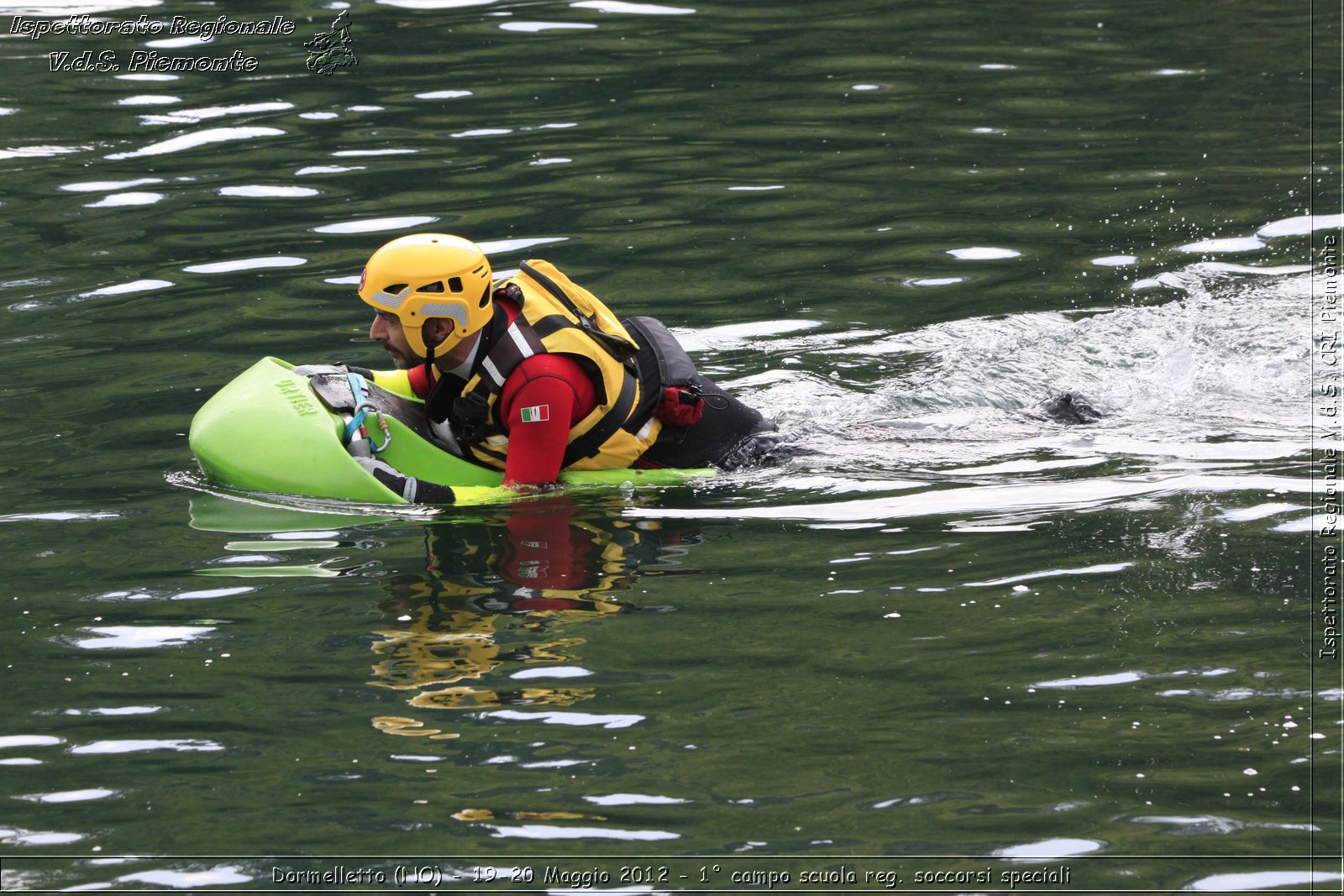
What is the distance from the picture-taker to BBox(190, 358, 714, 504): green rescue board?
7672 millimetres

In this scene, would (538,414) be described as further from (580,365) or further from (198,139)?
(198,139)

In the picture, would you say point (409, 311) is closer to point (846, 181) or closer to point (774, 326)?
point (774, 326)

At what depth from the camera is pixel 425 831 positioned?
4.96 meters

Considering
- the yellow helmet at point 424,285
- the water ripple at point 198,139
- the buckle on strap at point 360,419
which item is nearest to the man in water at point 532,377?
the yellow helmet at point 424,285

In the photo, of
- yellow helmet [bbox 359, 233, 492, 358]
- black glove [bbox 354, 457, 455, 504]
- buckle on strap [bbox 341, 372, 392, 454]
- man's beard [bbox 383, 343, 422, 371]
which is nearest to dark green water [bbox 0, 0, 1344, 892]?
black glove [bbox 354, 457, 455, 504]

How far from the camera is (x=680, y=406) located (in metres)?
7.97

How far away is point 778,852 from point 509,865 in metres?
0.80

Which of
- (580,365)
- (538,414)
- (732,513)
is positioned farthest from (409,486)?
(732,513)

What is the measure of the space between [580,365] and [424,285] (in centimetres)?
88

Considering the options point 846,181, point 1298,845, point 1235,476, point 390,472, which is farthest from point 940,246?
point 1298,845

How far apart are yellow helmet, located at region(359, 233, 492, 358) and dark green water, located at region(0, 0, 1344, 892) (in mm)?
976

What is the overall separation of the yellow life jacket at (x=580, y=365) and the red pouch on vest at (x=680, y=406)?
0.07 meters

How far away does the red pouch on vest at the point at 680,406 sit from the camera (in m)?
7.96

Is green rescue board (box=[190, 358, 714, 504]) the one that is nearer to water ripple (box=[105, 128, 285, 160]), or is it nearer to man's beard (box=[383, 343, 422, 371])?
man's beard (box=[383, 343, 422, 371])
